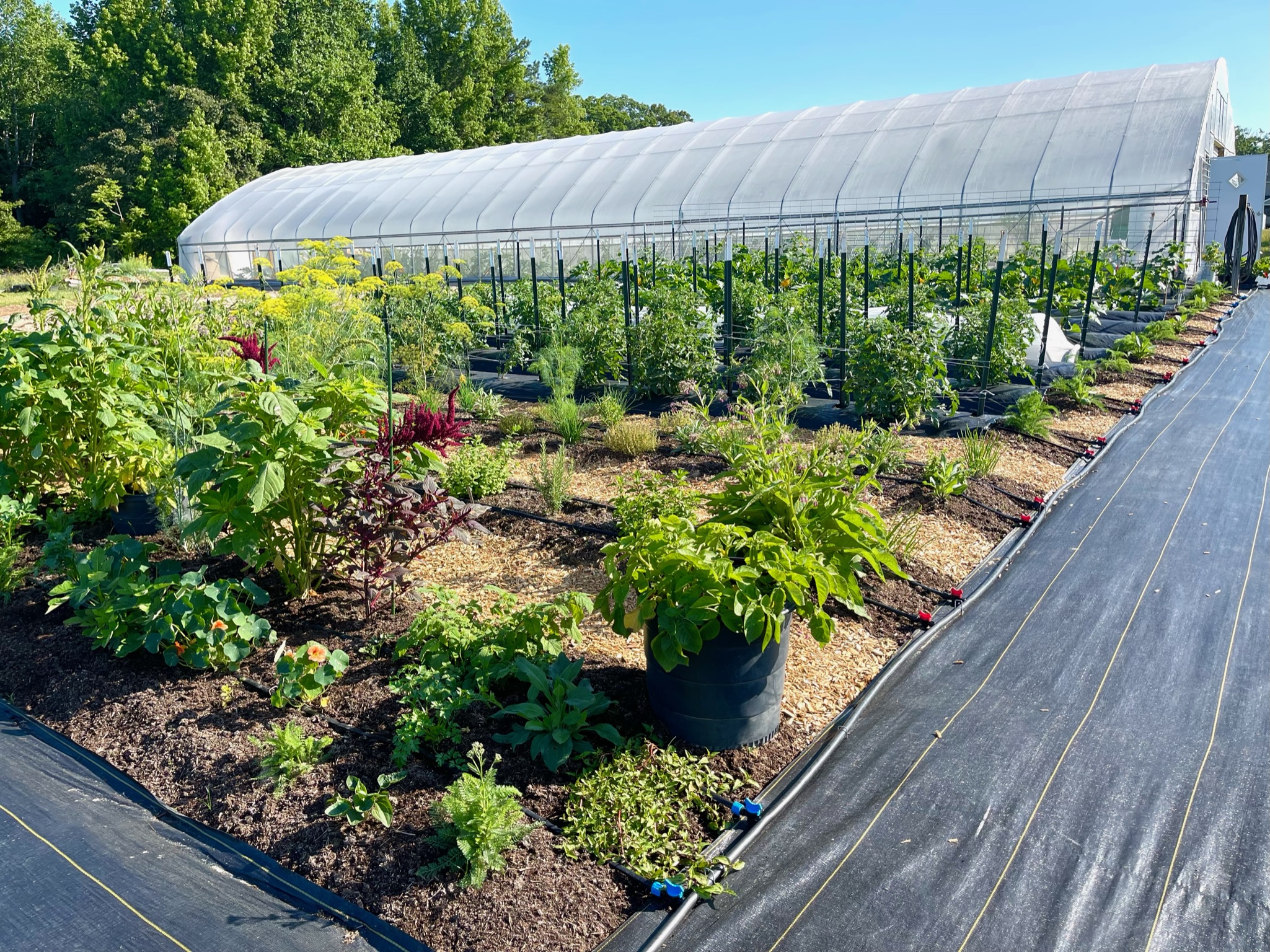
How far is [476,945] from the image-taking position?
7.11 feet

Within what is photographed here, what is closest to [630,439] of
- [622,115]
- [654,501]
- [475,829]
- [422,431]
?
[654,501]

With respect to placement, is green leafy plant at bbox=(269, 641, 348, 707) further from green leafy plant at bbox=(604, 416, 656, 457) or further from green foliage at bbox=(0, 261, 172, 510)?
green leafy plant at bbox=(604, 416, 656, 457)

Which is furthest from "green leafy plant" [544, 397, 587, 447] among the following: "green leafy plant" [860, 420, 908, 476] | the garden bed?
"green leafy plant" [860, 420, 908, 476]

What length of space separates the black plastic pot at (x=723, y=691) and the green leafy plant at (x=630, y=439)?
343 centimetres

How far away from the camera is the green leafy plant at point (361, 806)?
2.48 meters

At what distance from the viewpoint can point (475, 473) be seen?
17.6 feet

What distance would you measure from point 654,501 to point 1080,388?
5.68m

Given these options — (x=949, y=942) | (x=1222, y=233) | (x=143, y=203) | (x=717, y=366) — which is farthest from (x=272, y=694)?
(x=143, y=203)

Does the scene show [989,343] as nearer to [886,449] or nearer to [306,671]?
[886,449]

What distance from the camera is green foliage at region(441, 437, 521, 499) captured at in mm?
5301

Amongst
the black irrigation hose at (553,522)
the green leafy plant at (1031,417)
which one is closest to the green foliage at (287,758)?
the black irrigation hose at (553,522)

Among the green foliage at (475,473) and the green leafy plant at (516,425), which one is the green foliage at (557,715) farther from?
the green leafy plant at (516,425)

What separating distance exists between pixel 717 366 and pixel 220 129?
27.1 m

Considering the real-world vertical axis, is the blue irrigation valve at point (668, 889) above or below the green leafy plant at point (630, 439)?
below
